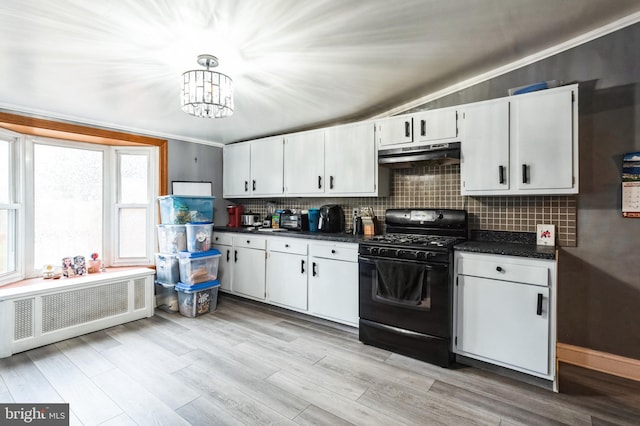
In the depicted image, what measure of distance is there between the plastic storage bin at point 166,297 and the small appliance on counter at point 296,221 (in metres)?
1.53

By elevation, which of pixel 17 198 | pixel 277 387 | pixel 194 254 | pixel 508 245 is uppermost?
pixel 17 198

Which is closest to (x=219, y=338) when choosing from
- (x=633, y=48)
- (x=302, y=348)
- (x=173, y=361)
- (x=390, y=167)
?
(x=173, y=361)

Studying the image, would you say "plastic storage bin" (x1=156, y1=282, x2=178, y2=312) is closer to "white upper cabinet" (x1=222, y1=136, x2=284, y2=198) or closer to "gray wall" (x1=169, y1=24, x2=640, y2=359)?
"white upper cabinet" (x1=222, y1=136, x2=284, y2=198)

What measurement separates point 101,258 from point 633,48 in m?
5.58

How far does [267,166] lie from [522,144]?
2.91m

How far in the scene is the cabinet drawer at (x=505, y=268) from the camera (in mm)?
2170

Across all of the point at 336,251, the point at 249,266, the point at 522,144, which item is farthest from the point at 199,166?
the point at 522,144

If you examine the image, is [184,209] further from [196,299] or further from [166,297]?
[166,297]

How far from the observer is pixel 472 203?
9.79ft

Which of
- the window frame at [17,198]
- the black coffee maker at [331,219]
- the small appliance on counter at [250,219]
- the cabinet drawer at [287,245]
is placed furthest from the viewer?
the small appliance on counter at [250,219]

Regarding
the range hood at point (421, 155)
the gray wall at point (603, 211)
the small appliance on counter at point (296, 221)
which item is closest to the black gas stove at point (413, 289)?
the range hood at point (421, 155)

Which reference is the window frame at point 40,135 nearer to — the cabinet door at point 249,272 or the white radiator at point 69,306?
the white radiator at point 69,306

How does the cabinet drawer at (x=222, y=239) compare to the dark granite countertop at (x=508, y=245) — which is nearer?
the dark granite countertop at (x=508, y=245)

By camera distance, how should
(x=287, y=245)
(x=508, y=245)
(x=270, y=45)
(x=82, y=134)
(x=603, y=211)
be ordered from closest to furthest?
(x=270, y=45) → (x=603, y=211) → (x=508, y=245) → (x=82, y=134) → (x=287, y=245)
